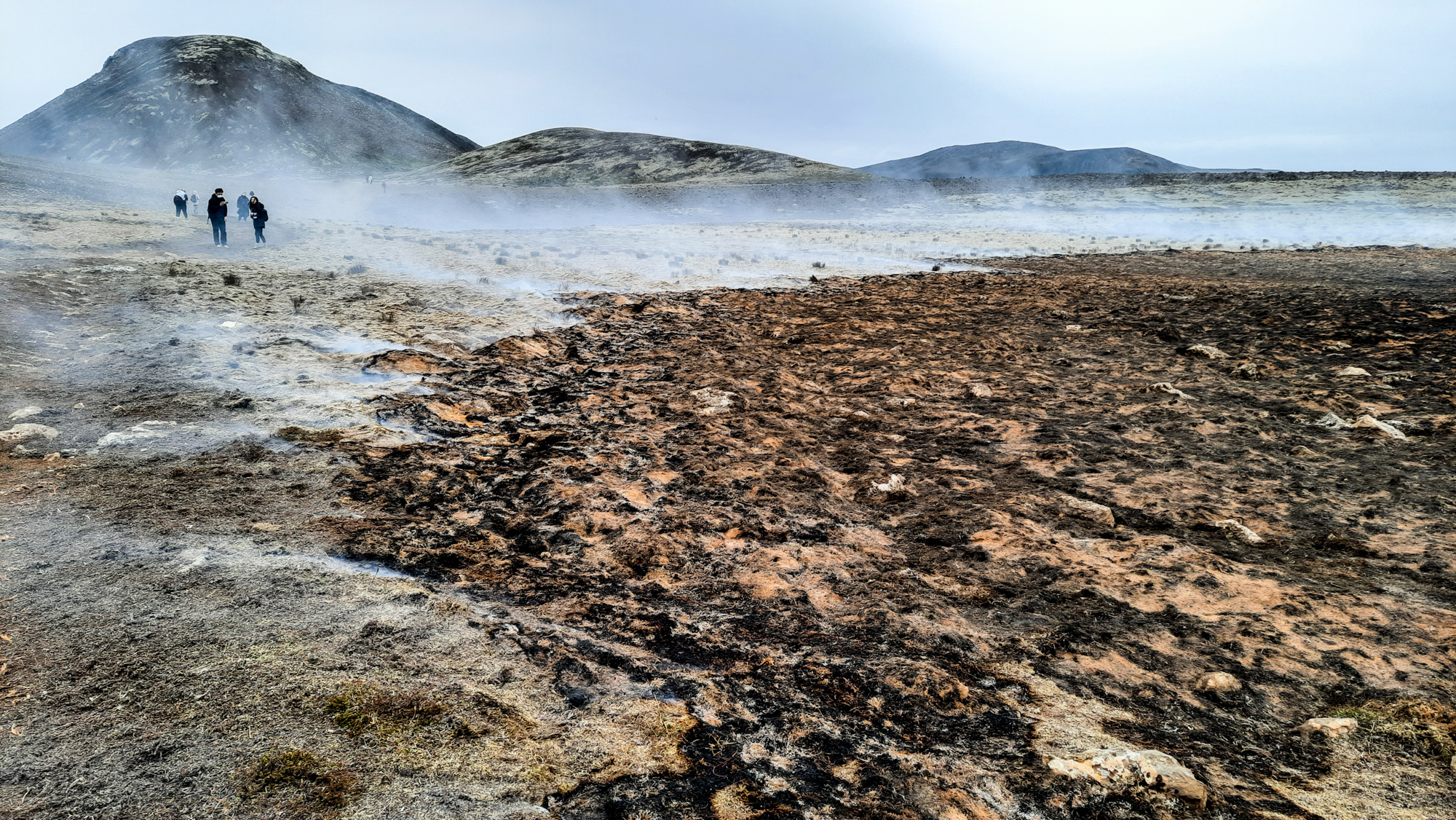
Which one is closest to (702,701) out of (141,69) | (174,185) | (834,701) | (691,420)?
(834,701)

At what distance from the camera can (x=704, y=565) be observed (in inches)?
178

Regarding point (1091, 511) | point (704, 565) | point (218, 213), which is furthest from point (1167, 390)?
point (218, 213)

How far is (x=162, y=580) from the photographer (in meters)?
3.55

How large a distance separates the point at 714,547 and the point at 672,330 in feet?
23.3

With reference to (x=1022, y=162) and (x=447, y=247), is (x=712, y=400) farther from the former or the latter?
(x=1022, y=162)

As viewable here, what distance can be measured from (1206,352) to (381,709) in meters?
10.8

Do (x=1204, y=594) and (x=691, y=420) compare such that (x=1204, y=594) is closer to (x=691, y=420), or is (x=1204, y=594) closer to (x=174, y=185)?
(x=691, y=420)

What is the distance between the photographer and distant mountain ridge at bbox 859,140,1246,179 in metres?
163

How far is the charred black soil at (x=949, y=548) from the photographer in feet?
9.76

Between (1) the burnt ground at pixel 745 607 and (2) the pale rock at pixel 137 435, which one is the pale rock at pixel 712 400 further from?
(2) the pale rock at pixel 137 435

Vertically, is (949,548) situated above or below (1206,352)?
below

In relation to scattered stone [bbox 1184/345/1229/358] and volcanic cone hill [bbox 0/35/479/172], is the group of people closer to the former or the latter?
scattered stone [bbox 1184/345/1229/358]

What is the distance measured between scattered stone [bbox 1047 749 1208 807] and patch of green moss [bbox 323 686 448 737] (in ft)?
8.09

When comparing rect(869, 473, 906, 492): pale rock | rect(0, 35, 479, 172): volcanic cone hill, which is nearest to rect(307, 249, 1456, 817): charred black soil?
rect(869, 473, 906, 492): pale rock
